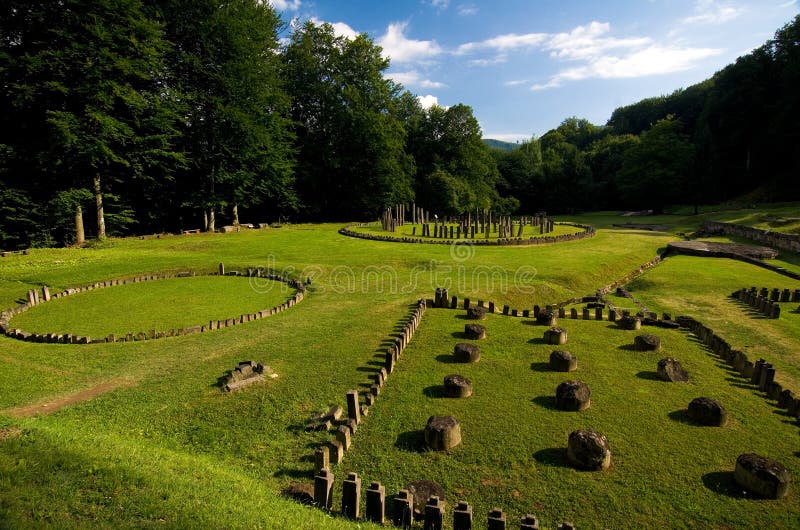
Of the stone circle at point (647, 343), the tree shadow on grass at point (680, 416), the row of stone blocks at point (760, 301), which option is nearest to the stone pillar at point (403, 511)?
the tree shadow on grass at point (680, 416)

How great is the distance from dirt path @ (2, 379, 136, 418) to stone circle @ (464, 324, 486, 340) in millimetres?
7355

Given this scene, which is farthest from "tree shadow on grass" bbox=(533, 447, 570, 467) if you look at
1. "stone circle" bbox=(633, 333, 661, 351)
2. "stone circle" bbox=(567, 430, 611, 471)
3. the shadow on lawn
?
"stone circle" bbox=(633, 333, 661, 351)

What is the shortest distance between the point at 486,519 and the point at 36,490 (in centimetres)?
Result: 492

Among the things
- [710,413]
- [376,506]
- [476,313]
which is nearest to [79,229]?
[476,313]

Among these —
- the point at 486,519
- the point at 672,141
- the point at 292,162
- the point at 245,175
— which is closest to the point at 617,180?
the point at 672,141

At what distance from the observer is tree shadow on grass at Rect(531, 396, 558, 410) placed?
7653 mm

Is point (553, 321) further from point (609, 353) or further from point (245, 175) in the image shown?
point (245, 175)

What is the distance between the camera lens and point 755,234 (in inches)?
1168

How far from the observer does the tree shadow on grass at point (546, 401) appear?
765 centimetres

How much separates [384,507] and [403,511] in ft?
1.00

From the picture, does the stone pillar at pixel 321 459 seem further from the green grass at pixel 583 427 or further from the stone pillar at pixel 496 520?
the stone pillar at pixel 496 520

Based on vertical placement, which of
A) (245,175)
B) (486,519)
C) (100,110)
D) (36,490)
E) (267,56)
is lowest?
(486,519)

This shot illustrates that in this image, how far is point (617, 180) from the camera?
57.8 m

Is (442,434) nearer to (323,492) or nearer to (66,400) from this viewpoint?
(323,492)
